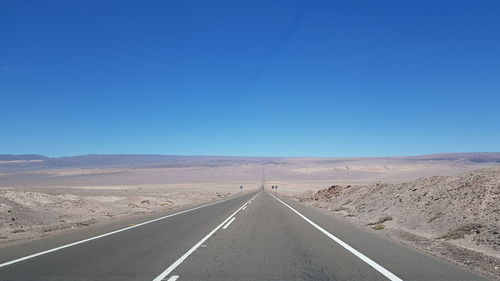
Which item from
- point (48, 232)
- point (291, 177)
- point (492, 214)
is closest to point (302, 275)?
point (492, 214)

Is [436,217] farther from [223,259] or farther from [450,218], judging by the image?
[223,259]

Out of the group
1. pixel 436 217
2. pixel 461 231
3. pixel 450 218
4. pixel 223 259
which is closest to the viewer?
pixel 223 259

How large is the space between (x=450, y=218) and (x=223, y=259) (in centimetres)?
962

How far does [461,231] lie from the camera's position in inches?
497

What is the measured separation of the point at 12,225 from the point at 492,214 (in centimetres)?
1865

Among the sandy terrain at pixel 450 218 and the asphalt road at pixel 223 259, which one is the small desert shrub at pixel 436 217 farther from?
the asphalt road at pixel 223 259

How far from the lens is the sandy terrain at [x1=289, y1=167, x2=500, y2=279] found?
1019 cm

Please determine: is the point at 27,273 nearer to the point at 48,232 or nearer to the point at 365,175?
the point at 48,232

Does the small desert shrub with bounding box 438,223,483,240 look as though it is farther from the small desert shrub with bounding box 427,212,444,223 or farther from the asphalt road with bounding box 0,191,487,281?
the small desert shrub with bounding box 427,212,444,223

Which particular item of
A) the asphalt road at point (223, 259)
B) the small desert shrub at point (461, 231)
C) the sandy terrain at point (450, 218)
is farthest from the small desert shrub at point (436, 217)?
the asphalt road at point (223, 259)

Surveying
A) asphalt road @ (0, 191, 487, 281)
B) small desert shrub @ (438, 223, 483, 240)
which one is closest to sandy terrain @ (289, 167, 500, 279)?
small desert shrub @ (438, 223, 483, 240)

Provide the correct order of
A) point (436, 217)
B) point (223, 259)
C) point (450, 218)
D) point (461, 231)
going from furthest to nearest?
point (436, 217)
point (450, 218)
point (461, 231)
point (223, 259)

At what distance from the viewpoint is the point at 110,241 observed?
12.0 meters

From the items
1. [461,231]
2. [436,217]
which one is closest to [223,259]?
[461,231]
